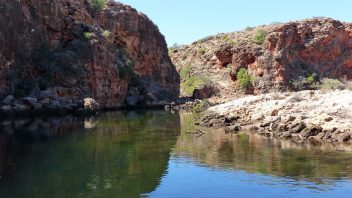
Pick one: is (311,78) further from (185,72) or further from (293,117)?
(293,117)

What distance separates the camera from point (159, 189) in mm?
18906

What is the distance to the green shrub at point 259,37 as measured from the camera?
10706 centimetres

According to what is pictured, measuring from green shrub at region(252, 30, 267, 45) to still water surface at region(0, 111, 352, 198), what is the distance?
73.0 metres

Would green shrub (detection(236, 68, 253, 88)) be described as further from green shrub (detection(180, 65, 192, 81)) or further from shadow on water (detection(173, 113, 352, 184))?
shadow on water (detection(173, 113, 352, 184))

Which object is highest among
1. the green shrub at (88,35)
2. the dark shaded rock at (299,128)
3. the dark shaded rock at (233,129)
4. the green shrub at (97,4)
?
the green shrub at (97,4)

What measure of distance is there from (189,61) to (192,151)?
9466 cm

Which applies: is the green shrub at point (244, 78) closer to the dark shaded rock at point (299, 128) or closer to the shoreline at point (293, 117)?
the shoreline at point (293, 117)

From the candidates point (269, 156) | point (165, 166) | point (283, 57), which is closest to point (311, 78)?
point (283, 57)

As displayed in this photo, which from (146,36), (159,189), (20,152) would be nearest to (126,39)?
(146,36)

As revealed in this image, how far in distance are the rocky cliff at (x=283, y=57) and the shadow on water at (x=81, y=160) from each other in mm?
63638

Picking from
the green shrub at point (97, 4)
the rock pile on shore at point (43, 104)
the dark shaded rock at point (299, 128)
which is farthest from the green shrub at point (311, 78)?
the dark shaded rock at point (299, 128)

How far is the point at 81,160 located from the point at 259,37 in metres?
87.6

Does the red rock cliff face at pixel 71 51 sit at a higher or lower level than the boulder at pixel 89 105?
higher

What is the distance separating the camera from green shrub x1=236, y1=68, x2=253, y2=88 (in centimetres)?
10231
